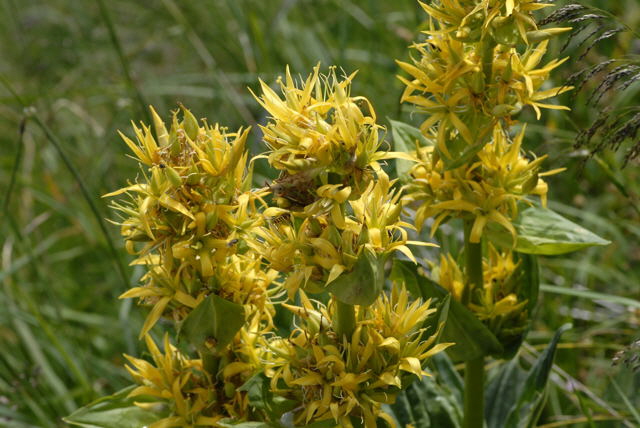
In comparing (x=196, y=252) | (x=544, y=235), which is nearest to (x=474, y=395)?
(x=544, y=235)

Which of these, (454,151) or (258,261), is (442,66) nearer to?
(454,151)

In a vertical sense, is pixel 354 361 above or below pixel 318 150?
below

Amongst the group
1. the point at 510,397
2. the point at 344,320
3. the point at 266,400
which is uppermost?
the point at 344,320

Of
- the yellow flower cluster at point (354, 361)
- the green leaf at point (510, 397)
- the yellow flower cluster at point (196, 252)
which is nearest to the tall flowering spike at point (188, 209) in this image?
the yellow flower cluster at point (196, 252)

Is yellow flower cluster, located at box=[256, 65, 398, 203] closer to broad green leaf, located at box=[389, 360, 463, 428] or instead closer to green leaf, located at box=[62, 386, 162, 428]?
green leaf, located at box=[62, 386, 162, 428]

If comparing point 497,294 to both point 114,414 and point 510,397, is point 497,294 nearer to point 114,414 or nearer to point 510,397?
point 510,397

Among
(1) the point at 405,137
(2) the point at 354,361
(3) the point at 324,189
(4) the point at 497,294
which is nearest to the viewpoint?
(3) the point at 324,189
